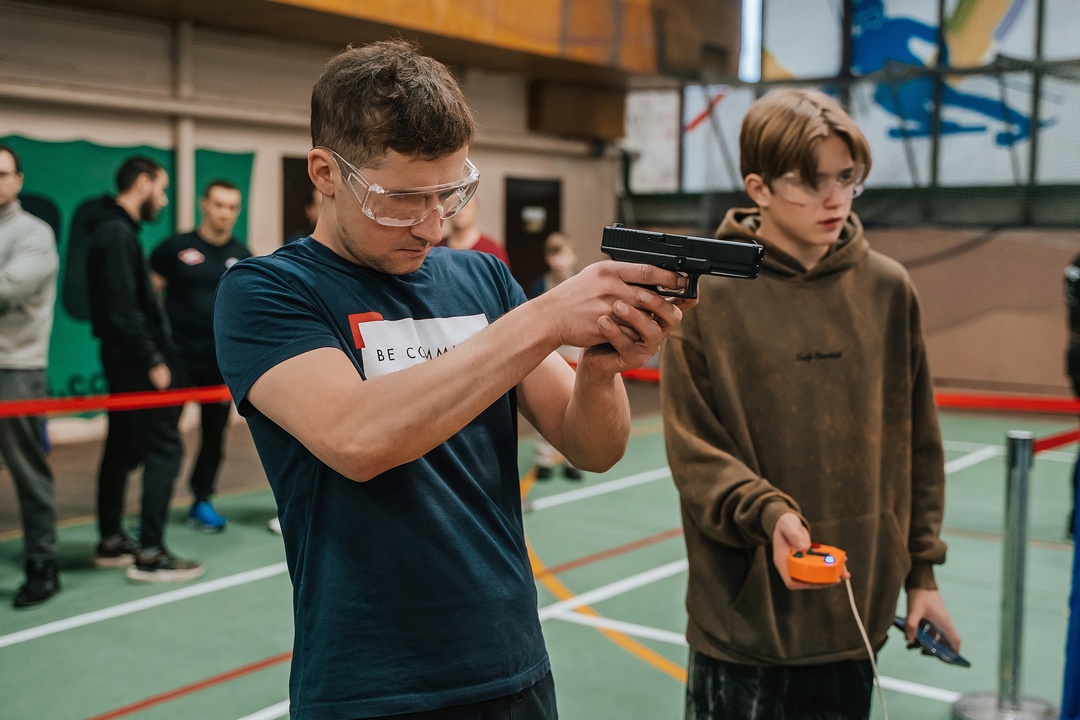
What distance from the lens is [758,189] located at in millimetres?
2467

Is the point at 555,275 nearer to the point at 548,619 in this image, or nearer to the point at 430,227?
the point at 548,619

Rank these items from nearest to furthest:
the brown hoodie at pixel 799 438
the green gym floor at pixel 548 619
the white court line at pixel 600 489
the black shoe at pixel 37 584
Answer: the brown hoodie at pixel 799 438
the green gym floor at pixel 548 619
the black shoe at pixel 37 584
the white court line at pixel 600 489

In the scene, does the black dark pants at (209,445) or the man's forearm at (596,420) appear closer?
the man's forearm at (596,420)

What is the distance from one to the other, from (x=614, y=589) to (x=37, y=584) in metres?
2.97

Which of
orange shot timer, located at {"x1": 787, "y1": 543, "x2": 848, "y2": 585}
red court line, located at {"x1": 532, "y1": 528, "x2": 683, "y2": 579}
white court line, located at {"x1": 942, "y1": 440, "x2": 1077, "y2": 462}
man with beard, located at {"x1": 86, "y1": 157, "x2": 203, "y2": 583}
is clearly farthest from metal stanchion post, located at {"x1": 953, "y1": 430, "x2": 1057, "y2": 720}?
white court line, located at {"x1": 942, "y1": 440, "x2": 1077, "y2": 462}

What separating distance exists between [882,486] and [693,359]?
562 mm

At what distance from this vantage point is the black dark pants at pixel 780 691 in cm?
237

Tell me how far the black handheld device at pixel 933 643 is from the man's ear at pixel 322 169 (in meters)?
1.66

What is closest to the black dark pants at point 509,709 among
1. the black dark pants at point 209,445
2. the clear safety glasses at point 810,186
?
the clear safety glasses at point 810,186

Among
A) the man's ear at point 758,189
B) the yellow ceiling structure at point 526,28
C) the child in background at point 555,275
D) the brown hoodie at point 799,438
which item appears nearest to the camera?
the brown hoodie at point 799,438

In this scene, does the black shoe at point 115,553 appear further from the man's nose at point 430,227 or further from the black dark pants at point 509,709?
the man's nose at point 430,227

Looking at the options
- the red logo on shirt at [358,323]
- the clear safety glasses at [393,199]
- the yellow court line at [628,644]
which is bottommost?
the yellow court line at [628,644]

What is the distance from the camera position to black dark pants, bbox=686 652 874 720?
7.76 feet

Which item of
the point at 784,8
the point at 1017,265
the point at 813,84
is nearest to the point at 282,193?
the point at 813,84
